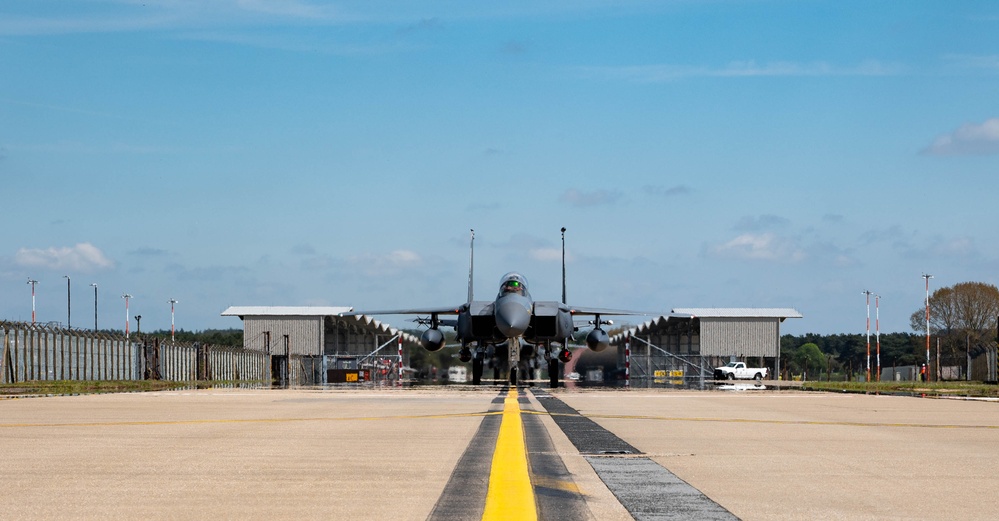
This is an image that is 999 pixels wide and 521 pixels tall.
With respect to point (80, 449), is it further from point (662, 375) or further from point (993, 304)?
point (993, 304)

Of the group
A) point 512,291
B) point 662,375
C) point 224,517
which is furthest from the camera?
point 662,375

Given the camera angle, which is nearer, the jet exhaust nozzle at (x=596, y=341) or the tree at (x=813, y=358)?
the jet exhaust nozzle at (x=596, y=341)

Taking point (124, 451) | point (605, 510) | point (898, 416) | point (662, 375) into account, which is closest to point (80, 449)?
point (124, 451)

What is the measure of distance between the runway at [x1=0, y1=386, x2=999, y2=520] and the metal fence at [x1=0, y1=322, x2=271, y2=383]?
27901 millimetres

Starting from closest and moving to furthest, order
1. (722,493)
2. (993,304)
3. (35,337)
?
(722,493) → (35,337) → (993,304)

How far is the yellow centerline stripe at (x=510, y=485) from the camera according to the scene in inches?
227

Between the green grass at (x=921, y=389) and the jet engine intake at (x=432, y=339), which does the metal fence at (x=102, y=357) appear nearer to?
the jet engine intake at (x=432, y=339)

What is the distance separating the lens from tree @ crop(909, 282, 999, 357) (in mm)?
112312

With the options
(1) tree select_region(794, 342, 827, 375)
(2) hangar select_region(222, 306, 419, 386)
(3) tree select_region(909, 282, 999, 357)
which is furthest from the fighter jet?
(1) tree select_region(794, 342, 827, 375)

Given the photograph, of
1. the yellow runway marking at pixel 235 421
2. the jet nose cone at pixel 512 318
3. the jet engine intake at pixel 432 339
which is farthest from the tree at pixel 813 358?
the yellow runway marking at pixel 235 421

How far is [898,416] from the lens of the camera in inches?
664

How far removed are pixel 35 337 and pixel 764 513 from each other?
41222 mm

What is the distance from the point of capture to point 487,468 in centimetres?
825

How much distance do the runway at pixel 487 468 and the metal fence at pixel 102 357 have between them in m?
27.9
